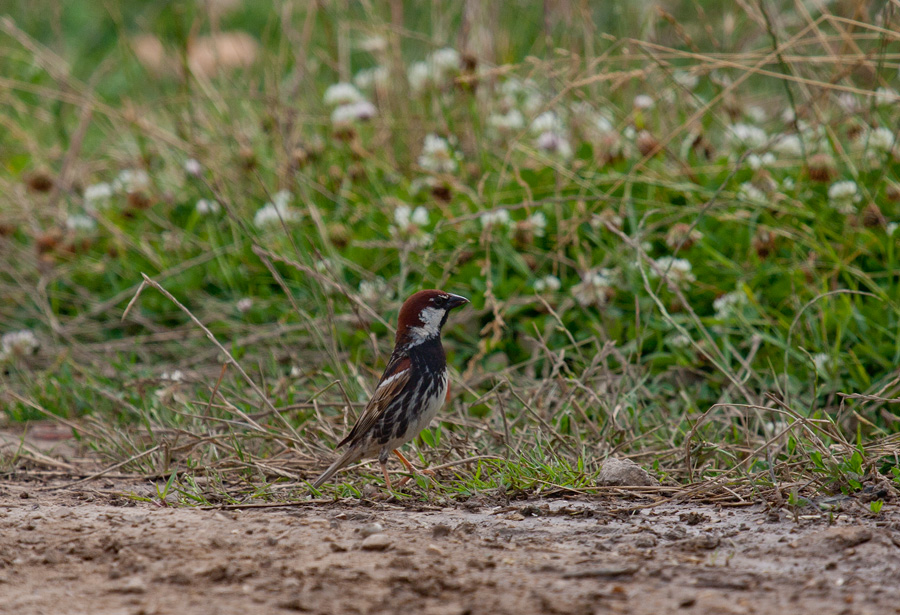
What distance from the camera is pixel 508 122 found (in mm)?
6047

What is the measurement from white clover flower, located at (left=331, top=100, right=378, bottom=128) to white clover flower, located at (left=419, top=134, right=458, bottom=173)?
1.42 feet

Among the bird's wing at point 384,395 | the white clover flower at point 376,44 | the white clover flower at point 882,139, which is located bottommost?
the bird's wing at point 384,395

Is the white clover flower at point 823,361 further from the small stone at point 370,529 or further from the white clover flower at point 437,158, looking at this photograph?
the white clover flower at point 437,158

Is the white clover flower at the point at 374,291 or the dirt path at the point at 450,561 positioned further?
the white clover flower at the point at 374,291

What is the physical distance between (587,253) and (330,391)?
1634 mm

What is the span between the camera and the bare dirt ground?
7.38ft

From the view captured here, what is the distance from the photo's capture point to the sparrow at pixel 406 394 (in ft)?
11.2

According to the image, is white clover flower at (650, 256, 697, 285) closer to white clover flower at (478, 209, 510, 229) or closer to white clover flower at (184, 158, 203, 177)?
white clover flower at (478, 209, 510, 229)

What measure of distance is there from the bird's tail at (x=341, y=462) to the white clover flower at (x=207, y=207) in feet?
9.46

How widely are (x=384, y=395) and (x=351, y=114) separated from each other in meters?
2.77

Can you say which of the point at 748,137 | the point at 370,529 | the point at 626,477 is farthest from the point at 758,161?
the point at 370,529

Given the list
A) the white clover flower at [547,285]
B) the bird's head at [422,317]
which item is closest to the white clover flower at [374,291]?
the white clover flower at [547,285]

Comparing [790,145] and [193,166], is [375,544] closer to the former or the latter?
[193,166]

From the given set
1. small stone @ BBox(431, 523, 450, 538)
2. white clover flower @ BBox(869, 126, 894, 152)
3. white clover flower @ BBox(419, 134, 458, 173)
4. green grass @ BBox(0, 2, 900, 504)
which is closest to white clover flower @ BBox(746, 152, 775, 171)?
Answer: green grass @ BBox(0, 2, 900, 504)
